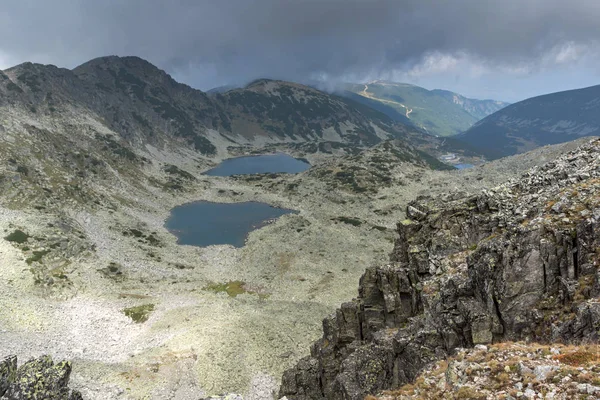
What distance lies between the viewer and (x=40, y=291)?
56.8 m

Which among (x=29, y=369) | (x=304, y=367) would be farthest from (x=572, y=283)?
(x=29, y=369)

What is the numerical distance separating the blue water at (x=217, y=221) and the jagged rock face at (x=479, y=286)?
2704 inches

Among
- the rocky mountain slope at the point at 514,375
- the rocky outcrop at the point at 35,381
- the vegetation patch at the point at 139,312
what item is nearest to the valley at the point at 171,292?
the vegetation patch at the point at 139,312

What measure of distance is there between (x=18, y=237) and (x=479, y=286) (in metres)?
82.9

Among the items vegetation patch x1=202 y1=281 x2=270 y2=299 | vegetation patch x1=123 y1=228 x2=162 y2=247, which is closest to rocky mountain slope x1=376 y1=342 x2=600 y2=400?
vegetation patch x1=202 y1=281 x2=270 y2=299

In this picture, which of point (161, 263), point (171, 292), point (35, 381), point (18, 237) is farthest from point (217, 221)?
point (35, 381)

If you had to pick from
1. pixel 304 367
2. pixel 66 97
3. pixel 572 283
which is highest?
pixel 66 97

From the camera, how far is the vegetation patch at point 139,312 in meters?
54.4

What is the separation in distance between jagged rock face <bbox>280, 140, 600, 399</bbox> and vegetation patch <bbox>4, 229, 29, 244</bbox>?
6494 cm

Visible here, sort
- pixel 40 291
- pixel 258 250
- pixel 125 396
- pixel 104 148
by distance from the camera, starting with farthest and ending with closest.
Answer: pixel 104 148 → pixel 258 250 → pixel 40 291 → pixel 125 396

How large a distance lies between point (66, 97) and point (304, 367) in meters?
221

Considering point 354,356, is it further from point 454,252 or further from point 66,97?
point 66,97

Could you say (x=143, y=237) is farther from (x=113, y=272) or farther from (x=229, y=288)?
(x=229, y=288)

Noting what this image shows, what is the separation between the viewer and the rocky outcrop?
78.9 ft
